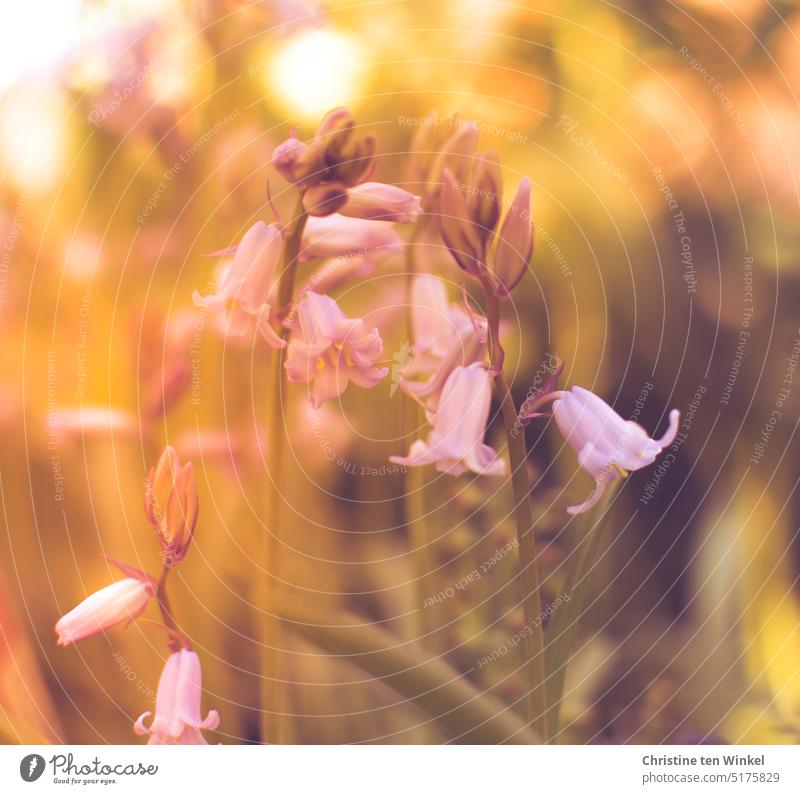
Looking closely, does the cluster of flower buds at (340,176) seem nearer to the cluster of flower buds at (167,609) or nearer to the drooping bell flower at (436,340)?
the drooping bell flower at (436,340)

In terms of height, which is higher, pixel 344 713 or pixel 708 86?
pixel 708 86

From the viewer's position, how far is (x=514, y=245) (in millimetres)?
623

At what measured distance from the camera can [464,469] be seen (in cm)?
65

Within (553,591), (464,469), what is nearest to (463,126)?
(464,469)

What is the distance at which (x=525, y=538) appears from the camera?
641 millimetres

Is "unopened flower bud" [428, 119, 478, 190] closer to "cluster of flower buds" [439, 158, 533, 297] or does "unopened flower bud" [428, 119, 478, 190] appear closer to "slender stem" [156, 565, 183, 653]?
"cluster of flower buds" [439, 158, 533, 297]

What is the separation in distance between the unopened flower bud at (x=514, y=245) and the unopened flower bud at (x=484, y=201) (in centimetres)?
1

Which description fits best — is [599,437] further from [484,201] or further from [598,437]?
[484,201]

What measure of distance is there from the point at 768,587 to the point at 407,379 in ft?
1.25

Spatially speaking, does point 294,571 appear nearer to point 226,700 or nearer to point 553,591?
point 226,700
